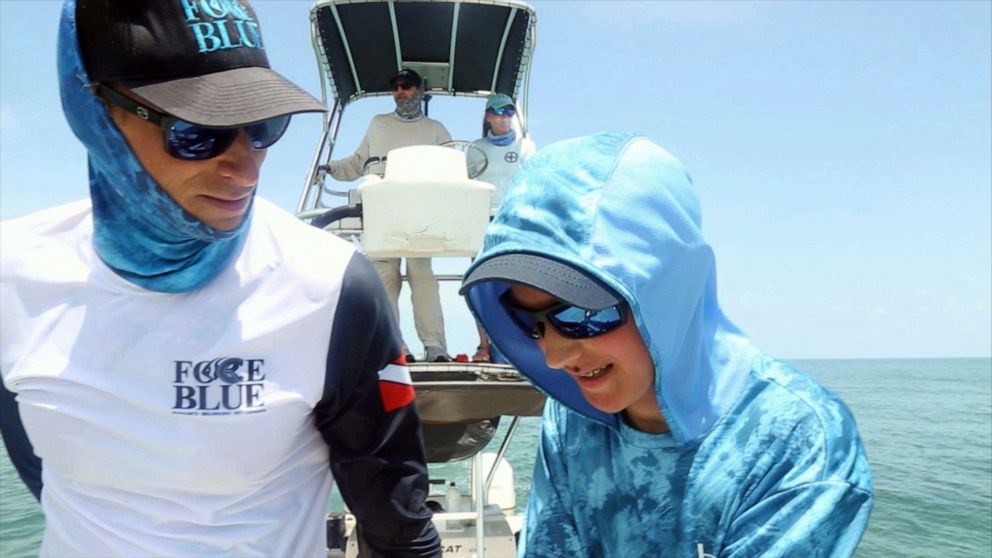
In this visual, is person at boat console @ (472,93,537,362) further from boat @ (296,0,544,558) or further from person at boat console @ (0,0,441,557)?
person at boat console @ (0,0,441,557)

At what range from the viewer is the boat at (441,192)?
3.72m

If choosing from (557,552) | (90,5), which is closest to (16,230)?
(90,5)

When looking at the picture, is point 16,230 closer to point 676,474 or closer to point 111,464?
point 111,464

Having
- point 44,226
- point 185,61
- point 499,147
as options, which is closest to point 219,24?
point 185,61

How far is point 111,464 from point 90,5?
29.7 inches

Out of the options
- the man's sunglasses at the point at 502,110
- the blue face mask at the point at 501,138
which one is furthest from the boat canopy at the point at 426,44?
the blue face mask at the point at 501,138

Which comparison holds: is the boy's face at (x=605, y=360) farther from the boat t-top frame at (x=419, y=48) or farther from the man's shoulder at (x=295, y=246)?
the boat t-top frame at (x=419, y=48)

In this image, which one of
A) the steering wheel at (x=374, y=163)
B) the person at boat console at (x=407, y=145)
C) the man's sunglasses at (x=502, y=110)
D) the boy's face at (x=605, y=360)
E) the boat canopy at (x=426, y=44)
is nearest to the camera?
the boy's face at (x=605, y=360)

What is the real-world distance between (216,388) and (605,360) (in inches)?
25.0

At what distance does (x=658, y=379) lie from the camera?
3.79 ft

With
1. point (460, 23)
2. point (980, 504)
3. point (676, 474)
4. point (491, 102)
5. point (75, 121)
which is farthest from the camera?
point (980, 504)

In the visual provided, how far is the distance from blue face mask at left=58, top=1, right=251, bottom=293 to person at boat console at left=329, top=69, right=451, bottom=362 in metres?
2.90

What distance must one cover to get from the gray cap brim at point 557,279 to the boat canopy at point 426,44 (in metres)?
4.84

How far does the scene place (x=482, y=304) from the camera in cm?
139
